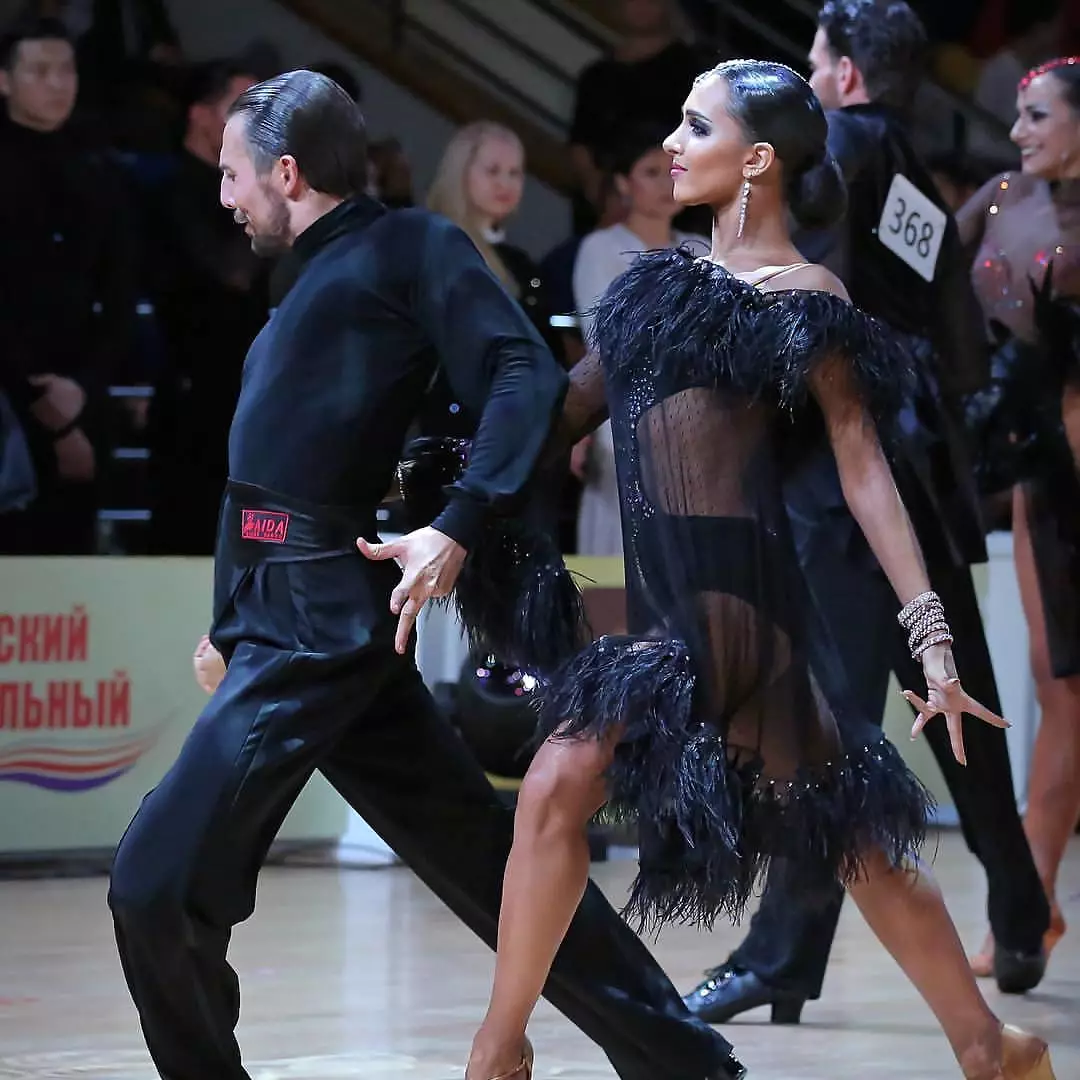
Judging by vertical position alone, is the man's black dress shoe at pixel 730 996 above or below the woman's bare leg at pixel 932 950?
below

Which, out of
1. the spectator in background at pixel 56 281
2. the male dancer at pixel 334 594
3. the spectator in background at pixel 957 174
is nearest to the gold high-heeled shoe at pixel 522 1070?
the male dancer at pixel 334 594

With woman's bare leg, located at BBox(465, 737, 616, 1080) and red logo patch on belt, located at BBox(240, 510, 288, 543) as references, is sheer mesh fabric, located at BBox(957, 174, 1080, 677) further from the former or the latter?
red logo patch on belt, located at BBox(240, 510, 288, 543)

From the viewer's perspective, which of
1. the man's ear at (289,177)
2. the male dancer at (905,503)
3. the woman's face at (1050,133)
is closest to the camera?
the man's ear at (289,177)

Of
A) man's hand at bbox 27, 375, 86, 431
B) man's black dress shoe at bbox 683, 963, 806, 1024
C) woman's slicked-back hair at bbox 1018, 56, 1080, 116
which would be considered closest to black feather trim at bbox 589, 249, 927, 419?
man's black dress shoe at bbox 683, 963, 806, 1024

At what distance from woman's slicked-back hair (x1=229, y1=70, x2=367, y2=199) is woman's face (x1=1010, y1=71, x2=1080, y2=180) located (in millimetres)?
2173

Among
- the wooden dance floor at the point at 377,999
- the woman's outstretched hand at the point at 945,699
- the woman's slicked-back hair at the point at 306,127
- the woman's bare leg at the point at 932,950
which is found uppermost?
the woman's slicked-back hair at the point at 306,127

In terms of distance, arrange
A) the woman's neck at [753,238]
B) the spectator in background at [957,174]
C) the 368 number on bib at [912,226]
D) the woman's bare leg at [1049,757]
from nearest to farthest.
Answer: the woman's neck at [753,238] → the 368 number on bib at [912,226] → the woman's bare leg at [1049,757] → the spectator in background at [957,174]

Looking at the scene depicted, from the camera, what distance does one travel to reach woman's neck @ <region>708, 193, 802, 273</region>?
3.10 meters

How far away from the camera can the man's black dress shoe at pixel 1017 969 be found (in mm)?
4496

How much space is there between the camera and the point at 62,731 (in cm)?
596

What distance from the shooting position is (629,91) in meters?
7.91

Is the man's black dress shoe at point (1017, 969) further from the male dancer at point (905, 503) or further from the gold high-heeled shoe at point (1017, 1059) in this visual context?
the gold high-heeled shoe at point (1017, 1059)

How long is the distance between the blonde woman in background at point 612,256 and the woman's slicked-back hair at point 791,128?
353 cm

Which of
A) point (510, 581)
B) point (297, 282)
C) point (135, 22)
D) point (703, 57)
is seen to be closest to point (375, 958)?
point (510, 581)
